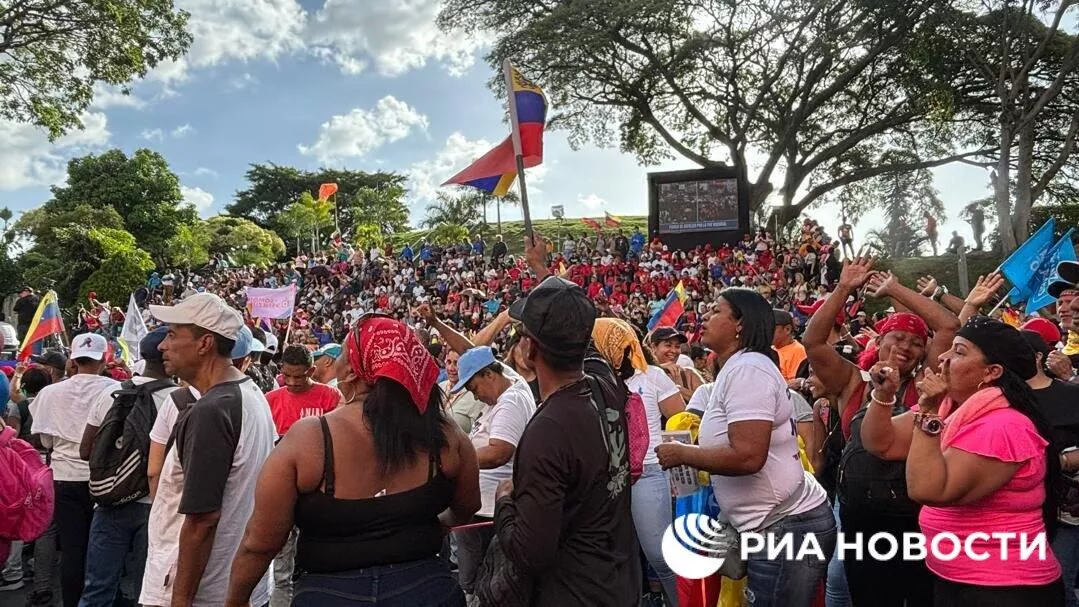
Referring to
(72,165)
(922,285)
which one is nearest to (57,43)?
(922,285)

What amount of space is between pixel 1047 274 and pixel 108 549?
6.16 metres

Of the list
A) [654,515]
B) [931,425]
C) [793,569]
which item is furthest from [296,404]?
[931,425]

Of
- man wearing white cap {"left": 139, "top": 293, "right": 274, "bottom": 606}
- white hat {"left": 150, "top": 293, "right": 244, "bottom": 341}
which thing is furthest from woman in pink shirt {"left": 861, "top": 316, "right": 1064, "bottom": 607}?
white hat {"left": 150, "top": 293, "right": 244, "bottom": 341}

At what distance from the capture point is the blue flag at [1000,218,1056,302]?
17.9 ft

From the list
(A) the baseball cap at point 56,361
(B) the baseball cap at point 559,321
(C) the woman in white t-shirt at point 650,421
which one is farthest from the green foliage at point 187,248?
(B) the baseball cap at point 559,321

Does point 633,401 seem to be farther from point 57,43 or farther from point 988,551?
point 57,43

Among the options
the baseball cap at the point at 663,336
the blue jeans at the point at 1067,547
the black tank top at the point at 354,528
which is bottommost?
the blue jeans at the point at 1067,547

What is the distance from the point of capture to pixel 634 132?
29.6 m

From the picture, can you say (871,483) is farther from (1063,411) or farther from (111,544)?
(111,544)

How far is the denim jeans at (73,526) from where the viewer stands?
13.3ft

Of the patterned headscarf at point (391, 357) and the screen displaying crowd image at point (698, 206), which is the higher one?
the screen displaying crowd image at point (698, 206)

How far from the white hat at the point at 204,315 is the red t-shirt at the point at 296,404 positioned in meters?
1.87

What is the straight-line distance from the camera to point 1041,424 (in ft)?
7.55

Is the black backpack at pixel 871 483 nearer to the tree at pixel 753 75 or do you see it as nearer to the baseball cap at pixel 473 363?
the baseball cap at pixel 473 363
